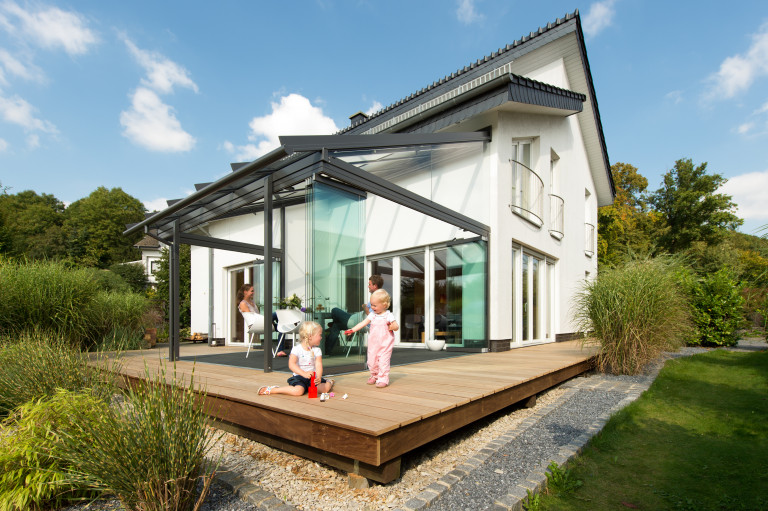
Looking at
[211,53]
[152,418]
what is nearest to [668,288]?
[152,418]

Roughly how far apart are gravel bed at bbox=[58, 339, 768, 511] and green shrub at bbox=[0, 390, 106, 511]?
0.18m

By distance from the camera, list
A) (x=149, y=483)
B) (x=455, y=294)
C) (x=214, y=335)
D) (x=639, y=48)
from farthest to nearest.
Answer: (x=639, y=48) → (x=214, y=335) → (x=455, y=294) → (x=149, y=483)

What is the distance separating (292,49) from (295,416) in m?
13.4

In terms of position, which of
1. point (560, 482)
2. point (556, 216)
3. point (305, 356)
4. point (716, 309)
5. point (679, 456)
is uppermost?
point (556, 216)

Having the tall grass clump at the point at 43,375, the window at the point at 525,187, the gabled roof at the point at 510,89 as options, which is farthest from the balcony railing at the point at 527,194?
the tall grass clump at the point at 43,375

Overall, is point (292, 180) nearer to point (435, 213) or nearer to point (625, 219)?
point (435, 213)

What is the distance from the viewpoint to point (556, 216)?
10805 millimetres

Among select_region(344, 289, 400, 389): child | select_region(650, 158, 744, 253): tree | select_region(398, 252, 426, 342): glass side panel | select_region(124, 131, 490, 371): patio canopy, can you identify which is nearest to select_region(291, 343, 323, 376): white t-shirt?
select_region(344, 289, 400, 389): child

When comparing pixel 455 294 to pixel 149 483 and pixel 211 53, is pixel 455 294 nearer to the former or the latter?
pixel 149 483

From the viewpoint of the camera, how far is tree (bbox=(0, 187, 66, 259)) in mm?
33438

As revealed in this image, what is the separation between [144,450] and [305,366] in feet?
5.24

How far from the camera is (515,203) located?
8539 millimetres

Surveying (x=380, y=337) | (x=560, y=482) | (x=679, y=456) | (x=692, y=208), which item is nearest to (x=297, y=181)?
(x=380, y=337)

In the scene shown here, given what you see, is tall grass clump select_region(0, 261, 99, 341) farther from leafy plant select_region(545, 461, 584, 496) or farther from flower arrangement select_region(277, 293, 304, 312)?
leafy plant select_region(545, 461, 584, 496)
